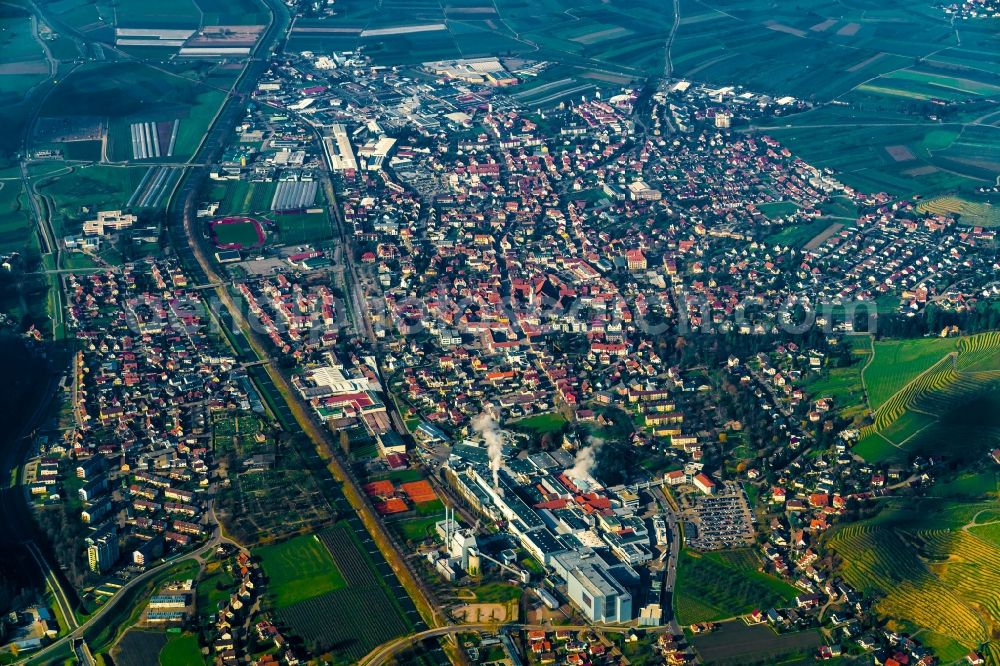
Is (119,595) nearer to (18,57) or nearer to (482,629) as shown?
(482,629)

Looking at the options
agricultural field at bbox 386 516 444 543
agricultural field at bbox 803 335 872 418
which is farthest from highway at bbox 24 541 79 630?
agricultural field at bbox 803 335 872 418

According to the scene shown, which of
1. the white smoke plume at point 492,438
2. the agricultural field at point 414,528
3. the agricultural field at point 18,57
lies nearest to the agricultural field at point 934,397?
the white smoke plume at point 492,438

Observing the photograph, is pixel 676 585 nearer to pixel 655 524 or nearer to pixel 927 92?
pixel 655 524

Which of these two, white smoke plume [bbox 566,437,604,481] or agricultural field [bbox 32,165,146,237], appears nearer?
white smoke plume [bbox 566,437,604,481]

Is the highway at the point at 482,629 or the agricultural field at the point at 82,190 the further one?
the agricultural field at the point at 82,190

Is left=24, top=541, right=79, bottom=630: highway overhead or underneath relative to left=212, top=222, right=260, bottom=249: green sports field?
overhead

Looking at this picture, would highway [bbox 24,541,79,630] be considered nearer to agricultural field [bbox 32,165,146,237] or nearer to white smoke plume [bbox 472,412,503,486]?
white smoke plume [bbox 472,412,503,486]

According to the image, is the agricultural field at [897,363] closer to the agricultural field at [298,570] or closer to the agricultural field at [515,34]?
the agricultural field at [298,570]

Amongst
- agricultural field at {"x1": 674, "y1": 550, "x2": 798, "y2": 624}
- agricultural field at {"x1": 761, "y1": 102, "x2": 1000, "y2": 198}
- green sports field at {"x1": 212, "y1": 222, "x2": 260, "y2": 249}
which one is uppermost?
agricultural field at {"x1": 761, "y1": 102, "x2": 1000, "y2": 198}
